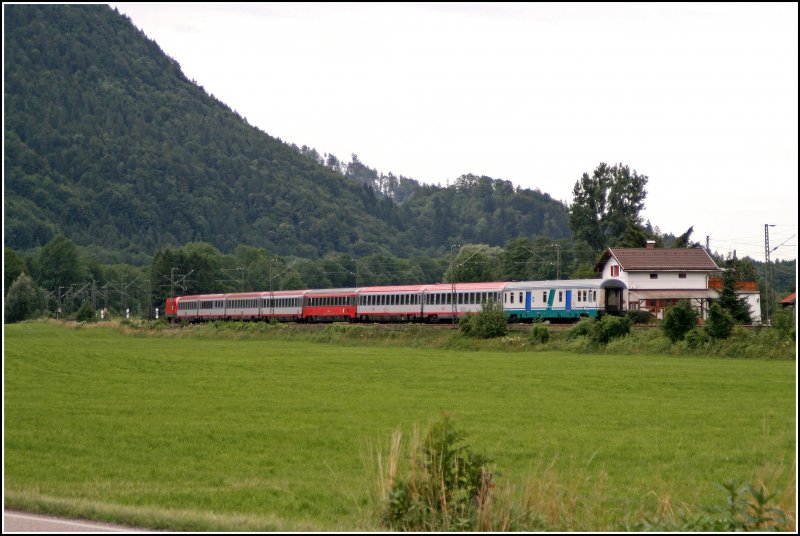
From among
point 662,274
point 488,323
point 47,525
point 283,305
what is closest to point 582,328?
point 488,323

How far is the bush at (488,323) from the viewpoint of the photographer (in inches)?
2126

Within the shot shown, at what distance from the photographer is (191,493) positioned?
49.9ft

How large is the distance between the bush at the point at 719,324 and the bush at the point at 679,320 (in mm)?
972

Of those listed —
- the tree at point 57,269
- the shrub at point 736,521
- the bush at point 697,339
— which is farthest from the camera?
the tree at point 57,269

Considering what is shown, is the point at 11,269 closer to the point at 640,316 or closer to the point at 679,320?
the point at 640,316

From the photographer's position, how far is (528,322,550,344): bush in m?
51.5

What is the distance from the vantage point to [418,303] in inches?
2562

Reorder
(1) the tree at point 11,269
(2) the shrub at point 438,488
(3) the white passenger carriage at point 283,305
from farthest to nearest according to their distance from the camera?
1. (1) the tree at point 11,269
2. (3) the white passenger carriage at point 283,305
3. (2) the shrub at point 438,488

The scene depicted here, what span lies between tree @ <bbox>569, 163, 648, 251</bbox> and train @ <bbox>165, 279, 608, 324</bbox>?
29910 millimetres

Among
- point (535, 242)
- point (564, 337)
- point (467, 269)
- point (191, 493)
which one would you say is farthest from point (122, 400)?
point (535, 242)

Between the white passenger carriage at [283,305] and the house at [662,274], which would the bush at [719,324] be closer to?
the house at [662,274]

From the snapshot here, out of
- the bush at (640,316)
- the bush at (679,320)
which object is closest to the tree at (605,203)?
the bush at (640,316)

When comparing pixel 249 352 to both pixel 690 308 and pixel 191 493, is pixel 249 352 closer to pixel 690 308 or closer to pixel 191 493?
pixel 690 308

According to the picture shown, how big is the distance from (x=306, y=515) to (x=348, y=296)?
5810 centimetres
